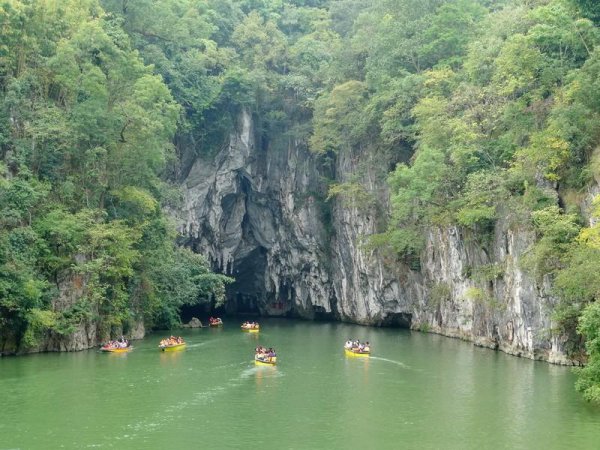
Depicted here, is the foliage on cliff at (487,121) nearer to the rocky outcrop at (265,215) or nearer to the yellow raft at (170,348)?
the rocky outcrop at (265,215)

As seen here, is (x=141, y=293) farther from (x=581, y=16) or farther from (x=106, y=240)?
(x=581, y=16)

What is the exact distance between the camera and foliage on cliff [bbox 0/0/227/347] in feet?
108

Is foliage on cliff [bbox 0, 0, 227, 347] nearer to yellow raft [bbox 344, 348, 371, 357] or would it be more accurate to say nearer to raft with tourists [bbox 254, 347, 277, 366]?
raft with tourists [bbox 254, 347, 277, 366]

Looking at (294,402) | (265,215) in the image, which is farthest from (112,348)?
(265,215)

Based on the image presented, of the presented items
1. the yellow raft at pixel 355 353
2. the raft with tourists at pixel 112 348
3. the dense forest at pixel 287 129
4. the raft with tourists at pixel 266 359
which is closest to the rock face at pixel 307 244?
the dense forest at pixel 287 129

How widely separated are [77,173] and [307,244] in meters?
18.5

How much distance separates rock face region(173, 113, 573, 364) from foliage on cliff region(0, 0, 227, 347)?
8.66 metres

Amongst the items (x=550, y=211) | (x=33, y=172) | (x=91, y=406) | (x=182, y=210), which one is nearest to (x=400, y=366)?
(x=550, y=211)

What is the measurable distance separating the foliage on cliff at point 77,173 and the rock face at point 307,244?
866 cm

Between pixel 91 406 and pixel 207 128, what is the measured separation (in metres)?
29.8

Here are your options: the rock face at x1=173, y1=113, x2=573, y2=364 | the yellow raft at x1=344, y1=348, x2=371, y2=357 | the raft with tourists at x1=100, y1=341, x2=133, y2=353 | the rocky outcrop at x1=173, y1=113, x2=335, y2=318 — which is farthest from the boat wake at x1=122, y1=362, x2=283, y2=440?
the rocky outcrop at x1=173, y1=113, x2=335, y2=318

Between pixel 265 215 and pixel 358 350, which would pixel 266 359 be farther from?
pixel 265 215

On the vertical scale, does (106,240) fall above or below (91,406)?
above

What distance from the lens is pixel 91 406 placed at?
913 inches
